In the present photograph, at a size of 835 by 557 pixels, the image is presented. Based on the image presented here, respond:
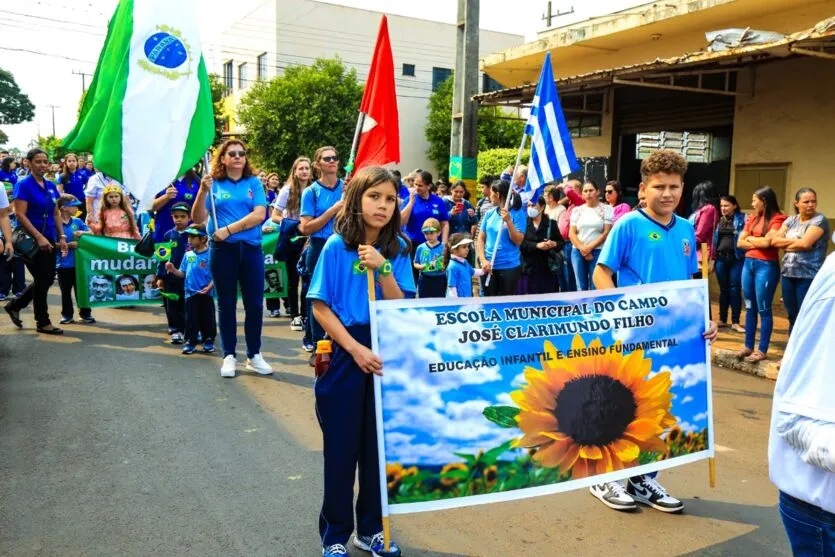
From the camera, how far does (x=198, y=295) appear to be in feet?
25.5

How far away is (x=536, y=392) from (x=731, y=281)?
696 cm

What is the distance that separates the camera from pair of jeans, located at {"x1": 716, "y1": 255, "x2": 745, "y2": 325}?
9.43 meters

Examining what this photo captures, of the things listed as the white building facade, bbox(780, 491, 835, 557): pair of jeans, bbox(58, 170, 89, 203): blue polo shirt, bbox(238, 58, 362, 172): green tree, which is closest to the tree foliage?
the white building facade

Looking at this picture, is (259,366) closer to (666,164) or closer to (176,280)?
(176,280)

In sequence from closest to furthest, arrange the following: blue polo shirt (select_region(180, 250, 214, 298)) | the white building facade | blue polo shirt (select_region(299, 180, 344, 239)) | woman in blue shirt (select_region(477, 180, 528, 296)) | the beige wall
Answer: blue polo shirt (select_region(299, 180, 344, 239)), blue polo shirt (select_region(180, 250, 214, 298)), woman in blue shirt (select_region(477, 180, 528, 296)), the beige wall, the white building facade

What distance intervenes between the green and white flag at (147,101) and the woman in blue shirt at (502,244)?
3543mm

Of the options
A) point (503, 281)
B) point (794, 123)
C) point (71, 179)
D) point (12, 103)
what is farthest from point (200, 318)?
point (12, 103)

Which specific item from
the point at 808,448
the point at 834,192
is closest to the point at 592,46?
the point at 834,192

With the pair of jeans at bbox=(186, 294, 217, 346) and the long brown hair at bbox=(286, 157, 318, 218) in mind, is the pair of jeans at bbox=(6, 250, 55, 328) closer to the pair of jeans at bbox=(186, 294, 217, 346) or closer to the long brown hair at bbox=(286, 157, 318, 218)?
the pair of jeans at bbox=(186, 294, 217, 346)

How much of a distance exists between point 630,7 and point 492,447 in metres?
13.2

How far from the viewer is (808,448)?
77.2 inches

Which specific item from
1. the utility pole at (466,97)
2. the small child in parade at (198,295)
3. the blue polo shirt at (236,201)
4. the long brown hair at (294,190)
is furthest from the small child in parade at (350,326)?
the utility pole at (466,97)

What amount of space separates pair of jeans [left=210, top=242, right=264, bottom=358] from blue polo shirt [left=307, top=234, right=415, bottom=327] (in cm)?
358

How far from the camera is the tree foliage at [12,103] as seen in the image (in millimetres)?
83250
